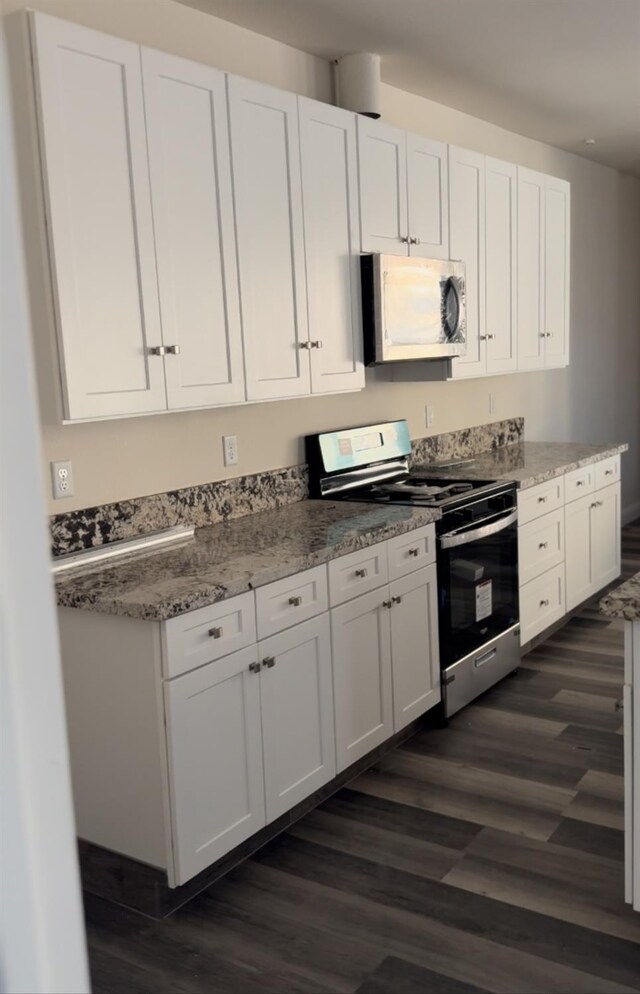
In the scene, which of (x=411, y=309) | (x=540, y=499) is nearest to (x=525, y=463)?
(x=540, y=499)

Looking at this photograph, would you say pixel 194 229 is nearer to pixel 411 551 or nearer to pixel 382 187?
pixel 382 187

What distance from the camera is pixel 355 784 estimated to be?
3.13 meters

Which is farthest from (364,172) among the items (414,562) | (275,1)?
(414,562)

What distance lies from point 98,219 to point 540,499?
255cm

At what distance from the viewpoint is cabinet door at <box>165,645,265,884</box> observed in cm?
233

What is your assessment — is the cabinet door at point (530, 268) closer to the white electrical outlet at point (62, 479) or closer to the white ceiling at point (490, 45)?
the white ceiling at point (490, 45)

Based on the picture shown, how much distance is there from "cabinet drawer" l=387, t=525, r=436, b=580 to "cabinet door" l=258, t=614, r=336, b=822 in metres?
0.43

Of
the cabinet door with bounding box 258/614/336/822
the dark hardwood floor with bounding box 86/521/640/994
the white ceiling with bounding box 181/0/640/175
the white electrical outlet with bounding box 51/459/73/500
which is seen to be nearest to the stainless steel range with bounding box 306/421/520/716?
the dark hardwood floor with bounding box 86/521/640/994

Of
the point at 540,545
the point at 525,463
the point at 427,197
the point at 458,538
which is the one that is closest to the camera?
the point at 458,538

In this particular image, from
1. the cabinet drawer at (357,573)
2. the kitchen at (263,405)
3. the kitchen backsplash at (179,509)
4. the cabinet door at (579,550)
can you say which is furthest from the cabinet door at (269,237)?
the cabinet door at (579,550)

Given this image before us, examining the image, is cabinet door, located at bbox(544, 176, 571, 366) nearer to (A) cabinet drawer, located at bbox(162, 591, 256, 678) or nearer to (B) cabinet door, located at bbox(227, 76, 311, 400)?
(B) cabinet door, located at bbox(227, 76, 311, 400)

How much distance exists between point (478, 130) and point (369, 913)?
4.02 metres

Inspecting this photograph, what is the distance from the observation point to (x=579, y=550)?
15.6ft

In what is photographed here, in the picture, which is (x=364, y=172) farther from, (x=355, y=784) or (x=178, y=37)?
(x=355, y=784)
